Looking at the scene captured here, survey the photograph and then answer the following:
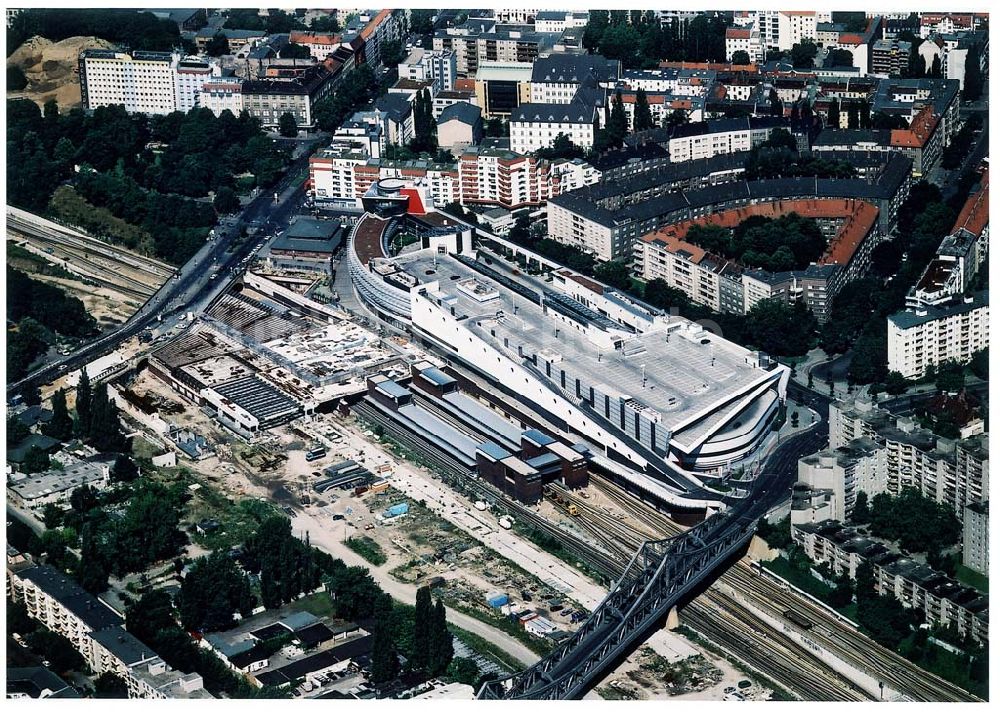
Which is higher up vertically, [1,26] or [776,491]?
[1,26]

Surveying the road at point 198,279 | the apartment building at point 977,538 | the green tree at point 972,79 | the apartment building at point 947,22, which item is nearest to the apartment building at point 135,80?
the road at point 198,279

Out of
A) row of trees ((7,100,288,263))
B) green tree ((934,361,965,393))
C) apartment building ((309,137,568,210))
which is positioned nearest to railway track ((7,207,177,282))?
row of trees ((7,100,288,263))

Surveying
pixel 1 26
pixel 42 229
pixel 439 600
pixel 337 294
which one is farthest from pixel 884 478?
pixel 42 229

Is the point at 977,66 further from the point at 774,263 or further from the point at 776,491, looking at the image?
the point at 776,491

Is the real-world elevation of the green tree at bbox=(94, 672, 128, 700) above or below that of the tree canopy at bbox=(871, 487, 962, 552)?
below

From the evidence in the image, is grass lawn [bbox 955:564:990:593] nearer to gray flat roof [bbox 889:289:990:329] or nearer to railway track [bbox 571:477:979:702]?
railway track [bbox 571:477:979:702]

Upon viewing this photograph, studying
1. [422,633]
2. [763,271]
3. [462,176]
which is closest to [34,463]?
[422,633]
